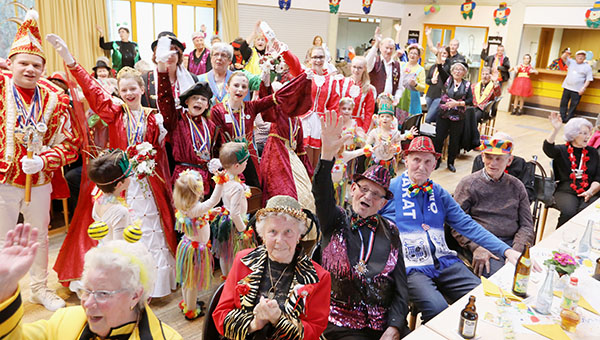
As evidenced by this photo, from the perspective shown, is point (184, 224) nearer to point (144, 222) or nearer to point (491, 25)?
point (144, 222)

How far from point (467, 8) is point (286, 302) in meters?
13.3

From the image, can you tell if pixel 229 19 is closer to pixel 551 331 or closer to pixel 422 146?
pixel 422 146

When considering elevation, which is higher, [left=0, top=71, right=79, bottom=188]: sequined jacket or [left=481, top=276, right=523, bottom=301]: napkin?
[left=0, top=71, right=79, bottom=188]: sequined jacket

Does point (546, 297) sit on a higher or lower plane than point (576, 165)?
lower

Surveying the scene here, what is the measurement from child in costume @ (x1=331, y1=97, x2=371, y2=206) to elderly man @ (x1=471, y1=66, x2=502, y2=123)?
340 centimetres

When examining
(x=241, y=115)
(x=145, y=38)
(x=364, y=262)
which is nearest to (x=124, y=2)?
(x=145, y=38)

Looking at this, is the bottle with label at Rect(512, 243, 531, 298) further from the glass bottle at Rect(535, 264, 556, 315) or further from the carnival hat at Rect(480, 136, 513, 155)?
the carnival hat at Rect(480, 136, 513, 155)

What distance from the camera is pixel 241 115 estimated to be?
363cm

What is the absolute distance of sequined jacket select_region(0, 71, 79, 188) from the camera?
279 cm

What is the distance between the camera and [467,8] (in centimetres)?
1309

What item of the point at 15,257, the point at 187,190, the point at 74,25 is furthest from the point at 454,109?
the point at 74,25

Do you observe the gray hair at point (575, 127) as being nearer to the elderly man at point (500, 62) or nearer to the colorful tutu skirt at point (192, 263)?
the colorful tutu skirt at point (192, 263)

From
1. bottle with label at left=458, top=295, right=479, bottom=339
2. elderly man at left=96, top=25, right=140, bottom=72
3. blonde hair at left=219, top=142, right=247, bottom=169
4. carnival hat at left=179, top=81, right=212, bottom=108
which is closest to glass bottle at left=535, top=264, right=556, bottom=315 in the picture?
bottle with label at left=458, top=295, right=479, bottom=339

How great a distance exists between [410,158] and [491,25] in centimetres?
1177
